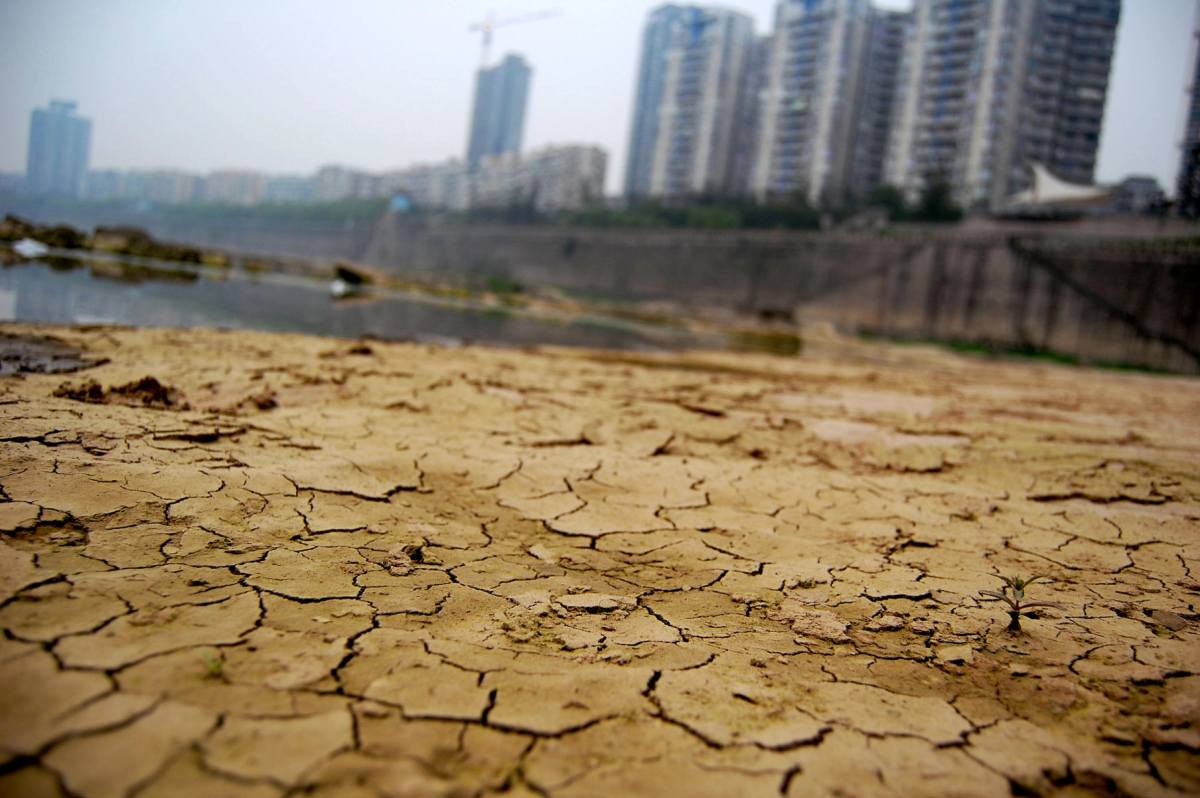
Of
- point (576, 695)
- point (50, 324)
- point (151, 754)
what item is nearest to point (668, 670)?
point (576, 695)

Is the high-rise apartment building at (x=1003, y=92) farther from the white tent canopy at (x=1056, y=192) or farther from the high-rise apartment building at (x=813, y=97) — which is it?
→ the white tent canopy at (x=1056, y=192)

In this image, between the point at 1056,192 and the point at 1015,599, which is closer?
the point at 1015,599

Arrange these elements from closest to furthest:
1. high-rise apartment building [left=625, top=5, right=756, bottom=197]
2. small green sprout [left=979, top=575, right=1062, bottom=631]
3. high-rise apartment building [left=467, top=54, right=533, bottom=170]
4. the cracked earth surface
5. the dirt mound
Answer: the cracked earth surface
small green sprout [left=979, top=575, right=1062, bottom=631]
the dirt mound
high-rise apartment building [left=625, top=5, right=756, bottom=197]
high-rise apartment building [left=467, top=54, right=533, bottom=170]

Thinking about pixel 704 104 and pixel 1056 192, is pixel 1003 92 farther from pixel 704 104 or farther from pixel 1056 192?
pixel 704 104

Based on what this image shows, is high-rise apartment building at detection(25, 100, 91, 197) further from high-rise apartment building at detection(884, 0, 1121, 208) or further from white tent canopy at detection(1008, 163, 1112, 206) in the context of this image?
high-rise apartment building at detection(884, 0, 1121, 208)

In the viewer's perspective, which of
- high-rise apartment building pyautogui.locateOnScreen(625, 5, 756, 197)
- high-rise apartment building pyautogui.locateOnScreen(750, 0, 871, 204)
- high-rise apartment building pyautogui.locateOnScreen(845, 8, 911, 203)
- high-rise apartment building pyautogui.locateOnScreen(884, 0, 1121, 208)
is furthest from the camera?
high-rise apartment building pyautogui.locateOnScreen(625, 5, 756, 197)

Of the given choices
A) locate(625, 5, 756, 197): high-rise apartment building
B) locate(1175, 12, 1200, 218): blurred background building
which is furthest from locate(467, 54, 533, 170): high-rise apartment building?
locate(1175, 12, 1200, 218): blurred background building

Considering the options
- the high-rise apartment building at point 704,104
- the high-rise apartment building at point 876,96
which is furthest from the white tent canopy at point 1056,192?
the high-rise apartment building at point 704,104

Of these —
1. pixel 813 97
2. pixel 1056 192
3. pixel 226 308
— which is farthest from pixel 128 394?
pixel 813 97
